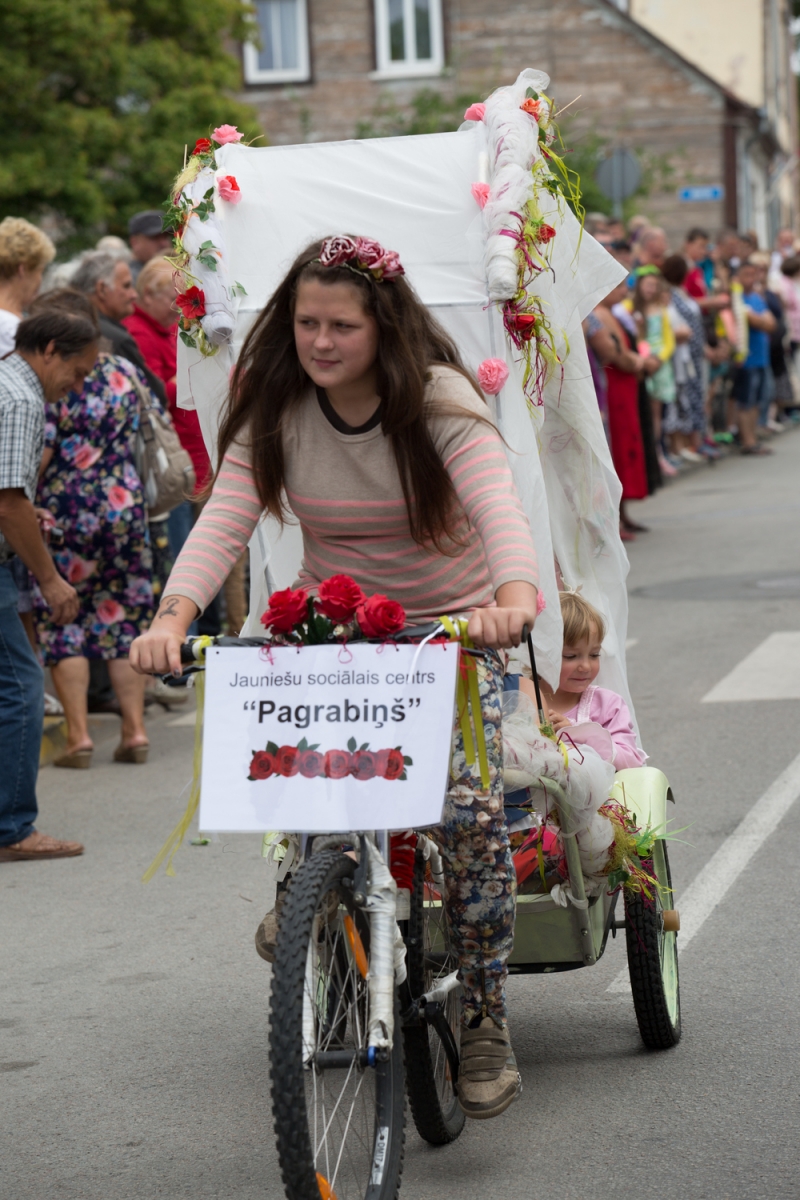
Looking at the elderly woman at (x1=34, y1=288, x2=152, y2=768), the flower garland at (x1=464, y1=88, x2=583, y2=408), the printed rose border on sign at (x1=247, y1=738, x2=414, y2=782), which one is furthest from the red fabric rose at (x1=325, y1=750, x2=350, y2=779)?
the elderly woman at (x1=34, y1=288, x2=152, y2=768)

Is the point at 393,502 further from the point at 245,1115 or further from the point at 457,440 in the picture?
the point at 245,1115

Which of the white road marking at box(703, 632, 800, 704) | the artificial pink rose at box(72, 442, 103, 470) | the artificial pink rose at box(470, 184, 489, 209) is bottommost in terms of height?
the white road marking at box(703, 632, 800, 704)

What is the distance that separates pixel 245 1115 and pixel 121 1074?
0.45 m

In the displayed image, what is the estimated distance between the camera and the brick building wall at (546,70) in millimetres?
33094

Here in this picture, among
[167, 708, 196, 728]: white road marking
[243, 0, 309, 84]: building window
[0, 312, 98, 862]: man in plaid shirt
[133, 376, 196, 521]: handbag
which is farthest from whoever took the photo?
[243, 0, 309, 84]: building window

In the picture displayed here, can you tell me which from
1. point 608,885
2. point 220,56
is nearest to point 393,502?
point 608,885

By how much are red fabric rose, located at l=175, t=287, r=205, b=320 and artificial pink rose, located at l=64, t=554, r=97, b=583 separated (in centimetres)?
344

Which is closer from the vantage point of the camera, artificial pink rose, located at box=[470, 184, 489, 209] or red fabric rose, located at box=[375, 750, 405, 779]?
red fabric rose, located at box=[375, 750, 405, 779]

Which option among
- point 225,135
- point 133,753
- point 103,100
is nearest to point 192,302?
point 225,135

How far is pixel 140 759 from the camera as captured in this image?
8.21m

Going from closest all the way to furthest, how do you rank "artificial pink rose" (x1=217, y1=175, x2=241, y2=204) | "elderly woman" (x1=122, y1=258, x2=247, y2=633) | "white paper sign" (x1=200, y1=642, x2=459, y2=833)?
1. "white paper sign" (x1=200, y1=642, x2=459, y2=833)
2. "artificial pink rose" (x1=217, y1=175, x2=241, y2=204)
3. "elderly woman" (x1=122, y1=258, x2=247, y2=633)

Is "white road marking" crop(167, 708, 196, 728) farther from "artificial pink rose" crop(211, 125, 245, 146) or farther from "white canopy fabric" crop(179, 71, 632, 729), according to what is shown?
"artificial pink rose" crop(211, 125, 245, 146)

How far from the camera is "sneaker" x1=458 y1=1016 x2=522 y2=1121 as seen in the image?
3738 millimetres

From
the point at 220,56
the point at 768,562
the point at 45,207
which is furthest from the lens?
the point at 220,56
